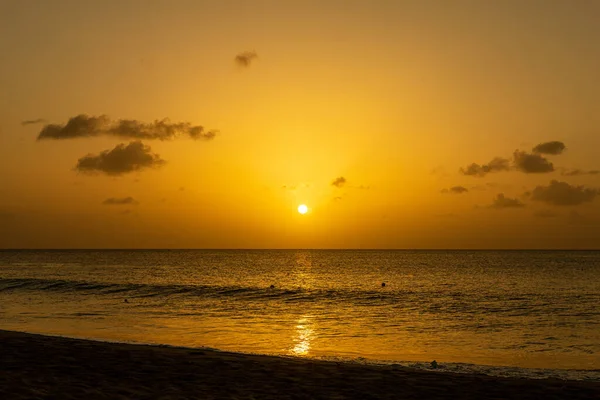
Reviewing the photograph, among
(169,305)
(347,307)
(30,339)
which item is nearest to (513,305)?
(347,307)

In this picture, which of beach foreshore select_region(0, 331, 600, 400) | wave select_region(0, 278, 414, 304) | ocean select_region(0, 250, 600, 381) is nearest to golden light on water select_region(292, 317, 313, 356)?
ocean select_region(0, 250, 600, 381)

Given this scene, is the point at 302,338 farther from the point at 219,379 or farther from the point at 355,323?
the point at 219,379

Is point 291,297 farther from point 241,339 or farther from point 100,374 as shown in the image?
point 100,374

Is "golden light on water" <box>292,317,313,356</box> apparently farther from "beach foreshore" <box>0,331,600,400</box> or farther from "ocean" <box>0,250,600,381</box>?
"beach foreshore" <box>0,331,600,400</box>

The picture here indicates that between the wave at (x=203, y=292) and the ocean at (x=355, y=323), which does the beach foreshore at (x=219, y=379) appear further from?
the wave at (x=203, y=292)

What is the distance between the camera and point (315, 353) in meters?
26.5

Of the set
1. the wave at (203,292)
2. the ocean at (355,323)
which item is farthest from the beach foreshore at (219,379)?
the wave at (203,292)

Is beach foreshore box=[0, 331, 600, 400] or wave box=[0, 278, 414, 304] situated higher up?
beach foreshore box=[0, 331, 600, 400]

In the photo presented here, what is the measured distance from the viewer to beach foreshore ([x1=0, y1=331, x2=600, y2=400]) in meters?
15.5

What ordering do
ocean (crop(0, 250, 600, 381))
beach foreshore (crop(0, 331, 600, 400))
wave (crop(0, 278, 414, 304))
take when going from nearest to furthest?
beach foreshore (crop(0, 331, 600, 400)) → ocean (crop(0, 250, 600, 381)) → wave (crop(0, 278, 414, 304))

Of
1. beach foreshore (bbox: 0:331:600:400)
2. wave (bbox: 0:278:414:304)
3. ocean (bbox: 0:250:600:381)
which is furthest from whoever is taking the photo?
wave (bbox: 0:278:414:304)

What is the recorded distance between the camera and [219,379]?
17.5 meters

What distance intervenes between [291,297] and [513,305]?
2220cm

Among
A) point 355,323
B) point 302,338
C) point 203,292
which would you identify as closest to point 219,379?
point 302,338
